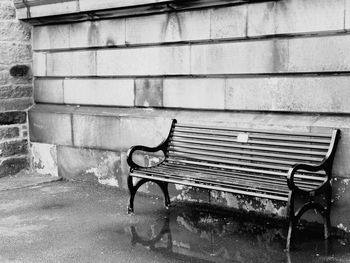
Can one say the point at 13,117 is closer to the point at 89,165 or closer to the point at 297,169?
the point at 89,165

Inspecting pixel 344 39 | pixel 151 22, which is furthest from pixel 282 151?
pixel 151 22

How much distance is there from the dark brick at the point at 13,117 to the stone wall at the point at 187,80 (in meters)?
0.17

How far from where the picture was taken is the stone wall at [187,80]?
5.82 meters

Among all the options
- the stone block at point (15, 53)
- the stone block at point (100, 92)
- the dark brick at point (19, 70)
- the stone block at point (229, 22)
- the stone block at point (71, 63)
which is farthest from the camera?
the dark brick at point (19, 70)

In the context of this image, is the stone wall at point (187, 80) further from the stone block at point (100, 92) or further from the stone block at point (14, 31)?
the stone block at point (14, 31)

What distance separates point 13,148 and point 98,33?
7.41 feet

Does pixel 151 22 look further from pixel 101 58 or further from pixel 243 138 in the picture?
pixel 243 138

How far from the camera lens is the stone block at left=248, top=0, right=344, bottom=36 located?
5684 millimetres

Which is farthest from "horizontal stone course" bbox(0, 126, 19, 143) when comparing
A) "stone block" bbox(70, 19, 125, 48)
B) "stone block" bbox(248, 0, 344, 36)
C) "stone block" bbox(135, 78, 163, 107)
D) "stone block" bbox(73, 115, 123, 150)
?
"stone block" bbox(248, 0, 344, 36)

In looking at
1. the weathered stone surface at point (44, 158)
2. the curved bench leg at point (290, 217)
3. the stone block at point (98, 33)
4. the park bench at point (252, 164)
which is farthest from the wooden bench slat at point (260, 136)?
the weathered stone surface at point (44, 158)

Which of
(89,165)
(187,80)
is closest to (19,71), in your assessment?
(89,165)

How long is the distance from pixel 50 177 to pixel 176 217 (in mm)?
2944

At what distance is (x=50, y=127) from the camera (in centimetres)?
877

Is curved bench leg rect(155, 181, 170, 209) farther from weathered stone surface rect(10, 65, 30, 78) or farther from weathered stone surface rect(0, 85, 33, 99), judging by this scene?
weathered stone surface rect(10, 65, 30, 78)
